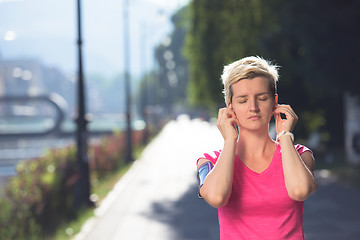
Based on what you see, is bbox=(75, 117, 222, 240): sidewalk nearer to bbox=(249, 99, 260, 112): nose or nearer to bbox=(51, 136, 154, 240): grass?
bbox=(51, 136, 154, 240): grass

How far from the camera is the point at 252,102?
2.15 m

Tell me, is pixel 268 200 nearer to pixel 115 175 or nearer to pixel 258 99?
pixel 258 99

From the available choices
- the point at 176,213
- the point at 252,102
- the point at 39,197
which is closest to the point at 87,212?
the point at 176,213

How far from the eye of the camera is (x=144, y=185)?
14.6 meters

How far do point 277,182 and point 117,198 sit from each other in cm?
1078

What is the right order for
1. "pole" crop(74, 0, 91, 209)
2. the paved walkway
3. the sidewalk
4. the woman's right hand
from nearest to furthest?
the woman's right hand
the paved walkway
the sidewalk
"pole" crop(74, 0, 91, 209)

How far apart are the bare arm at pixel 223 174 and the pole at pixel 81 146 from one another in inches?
353

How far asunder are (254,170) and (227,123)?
0.23 meters

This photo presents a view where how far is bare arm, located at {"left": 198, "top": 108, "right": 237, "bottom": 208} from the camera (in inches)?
Answer: 81.3

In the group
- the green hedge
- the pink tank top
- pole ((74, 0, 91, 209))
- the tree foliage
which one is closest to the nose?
the pink tank top

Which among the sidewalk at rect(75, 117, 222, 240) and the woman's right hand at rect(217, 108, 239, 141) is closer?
the woman's right hand at rect(217, 108, 239, 141)

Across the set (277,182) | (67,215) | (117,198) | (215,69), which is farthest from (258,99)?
(215,69)

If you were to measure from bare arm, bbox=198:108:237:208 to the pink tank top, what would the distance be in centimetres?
9

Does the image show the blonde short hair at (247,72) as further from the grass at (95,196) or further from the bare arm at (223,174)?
the grass at (95,196)
